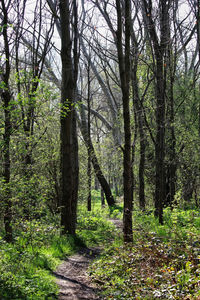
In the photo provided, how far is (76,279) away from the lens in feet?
18.3

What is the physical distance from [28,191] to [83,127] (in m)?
11.2

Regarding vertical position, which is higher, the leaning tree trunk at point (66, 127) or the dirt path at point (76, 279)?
the leaning tree trunk at point (66, 127)

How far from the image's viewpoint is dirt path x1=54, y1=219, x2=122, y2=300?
4.76m

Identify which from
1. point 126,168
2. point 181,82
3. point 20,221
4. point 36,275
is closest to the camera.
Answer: point 36,275

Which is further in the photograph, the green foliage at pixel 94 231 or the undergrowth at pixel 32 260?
the green foliage at pixel 94 231

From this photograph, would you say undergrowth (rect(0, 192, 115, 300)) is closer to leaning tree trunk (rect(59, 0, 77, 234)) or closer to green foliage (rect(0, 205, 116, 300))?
green foliage (rect(0, 205, 116, 300))

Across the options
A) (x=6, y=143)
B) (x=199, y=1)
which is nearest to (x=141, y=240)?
(x=6, y=143)

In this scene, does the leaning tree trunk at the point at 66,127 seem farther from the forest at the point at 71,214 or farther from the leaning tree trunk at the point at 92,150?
the leaning tree trunk at the point at 92,150

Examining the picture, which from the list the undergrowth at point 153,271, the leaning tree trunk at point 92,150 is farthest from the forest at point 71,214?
the leaning tree trunk at point 92,150

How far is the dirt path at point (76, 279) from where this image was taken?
15.6 ft

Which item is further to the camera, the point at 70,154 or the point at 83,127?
the point at 83,127

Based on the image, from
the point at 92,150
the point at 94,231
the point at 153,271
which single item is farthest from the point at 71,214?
the point at 92,150

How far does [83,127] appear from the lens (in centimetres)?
1695

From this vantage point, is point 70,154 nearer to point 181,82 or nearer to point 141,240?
point 141,240
